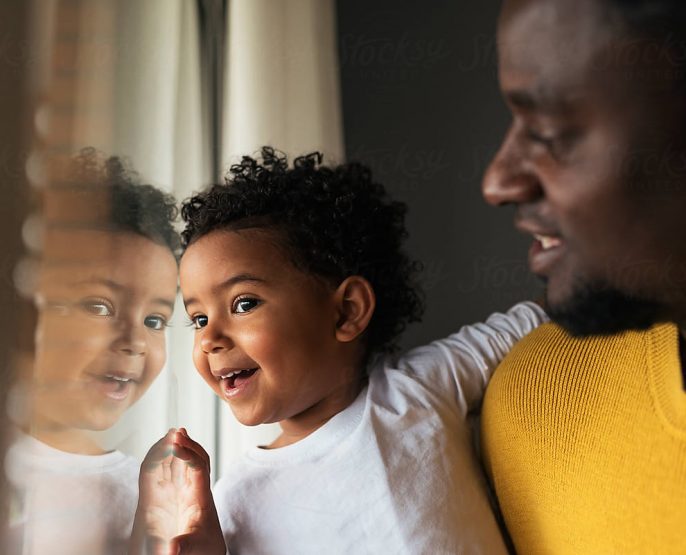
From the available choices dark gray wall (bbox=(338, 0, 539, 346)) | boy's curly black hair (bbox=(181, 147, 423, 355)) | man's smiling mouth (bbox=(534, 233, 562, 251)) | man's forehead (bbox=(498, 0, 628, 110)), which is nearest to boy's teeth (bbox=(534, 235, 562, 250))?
man's smiling mouth (bbox=(534, 233, 562, 251))

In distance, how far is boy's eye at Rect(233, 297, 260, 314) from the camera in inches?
33.3

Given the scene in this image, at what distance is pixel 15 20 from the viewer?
623 mm

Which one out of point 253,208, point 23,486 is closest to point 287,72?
point 253,208

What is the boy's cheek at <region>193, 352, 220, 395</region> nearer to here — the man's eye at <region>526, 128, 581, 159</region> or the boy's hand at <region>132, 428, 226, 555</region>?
the boy's hand at <region>132, 428, 226, 555</region>

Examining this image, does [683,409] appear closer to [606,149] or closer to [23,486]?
[606,149]

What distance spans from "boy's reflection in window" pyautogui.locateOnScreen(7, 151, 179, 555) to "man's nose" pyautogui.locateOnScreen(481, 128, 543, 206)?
1.11 ft

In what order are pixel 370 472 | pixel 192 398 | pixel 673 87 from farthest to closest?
pixel 192 398 → pixel 370 472 → pixel 673 87

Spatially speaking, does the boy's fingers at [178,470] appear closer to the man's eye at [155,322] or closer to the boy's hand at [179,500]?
the boy's hand at [179,500]

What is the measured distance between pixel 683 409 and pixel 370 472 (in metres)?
0.33

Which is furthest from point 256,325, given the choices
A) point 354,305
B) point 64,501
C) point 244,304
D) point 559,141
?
point 559,141

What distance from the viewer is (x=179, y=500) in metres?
0.83

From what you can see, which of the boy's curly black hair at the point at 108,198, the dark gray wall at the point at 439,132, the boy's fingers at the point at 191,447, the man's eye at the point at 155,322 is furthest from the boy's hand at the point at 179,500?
the dark gray wall at the point at 439,132

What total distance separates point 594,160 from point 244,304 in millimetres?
410

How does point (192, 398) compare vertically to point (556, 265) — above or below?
below
